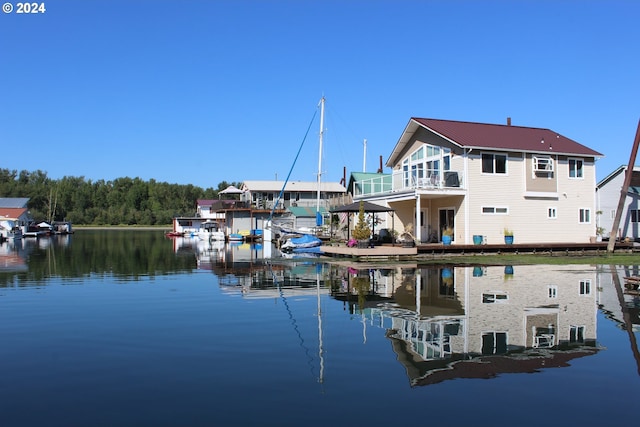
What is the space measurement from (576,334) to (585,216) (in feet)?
89.2

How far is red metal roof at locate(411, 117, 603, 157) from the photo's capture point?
32938mm

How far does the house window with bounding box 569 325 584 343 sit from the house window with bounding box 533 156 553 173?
2389cm

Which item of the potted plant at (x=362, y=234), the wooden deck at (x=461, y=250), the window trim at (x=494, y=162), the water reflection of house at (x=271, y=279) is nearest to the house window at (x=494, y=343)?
the water reflection of house at (x=271, y=279)

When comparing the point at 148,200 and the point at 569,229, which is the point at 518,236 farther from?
the point at 148,200

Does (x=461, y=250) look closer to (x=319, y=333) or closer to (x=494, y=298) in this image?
(x=494, y=298)

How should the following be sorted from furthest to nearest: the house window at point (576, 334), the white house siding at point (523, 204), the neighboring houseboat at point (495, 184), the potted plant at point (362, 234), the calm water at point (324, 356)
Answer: the white house siding at point (523, 204) → the neighboring houseboat at point (495, 184) → the potted plant at point (362, 234) → the house window at point (576, 334) → the calm water at point (324, 356)

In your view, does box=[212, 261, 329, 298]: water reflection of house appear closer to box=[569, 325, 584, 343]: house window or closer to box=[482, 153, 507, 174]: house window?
box=[569, 325, 584, 343]: house window

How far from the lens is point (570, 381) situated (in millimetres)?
8023

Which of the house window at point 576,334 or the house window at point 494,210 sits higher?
the house window at point 494,210

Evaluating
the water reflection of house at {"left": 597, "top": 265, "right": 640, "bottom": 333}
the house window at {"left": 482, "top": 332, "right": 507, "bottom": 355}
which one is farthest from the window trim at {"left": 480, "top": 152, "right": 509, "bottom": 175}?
the house window at {"left": 482, "top": 332, "right": 507, "bottom": 355}

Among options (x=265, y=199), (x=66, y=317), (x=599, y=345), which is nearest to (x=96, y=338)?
(x=66, y=317)

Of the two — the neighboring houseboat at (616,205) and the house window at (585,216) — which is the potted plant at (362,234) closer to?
the house window at (585,216)

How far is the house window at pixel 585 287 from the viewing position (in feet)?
53.9

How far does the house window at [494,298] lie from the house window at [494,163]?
1803 centimetres
